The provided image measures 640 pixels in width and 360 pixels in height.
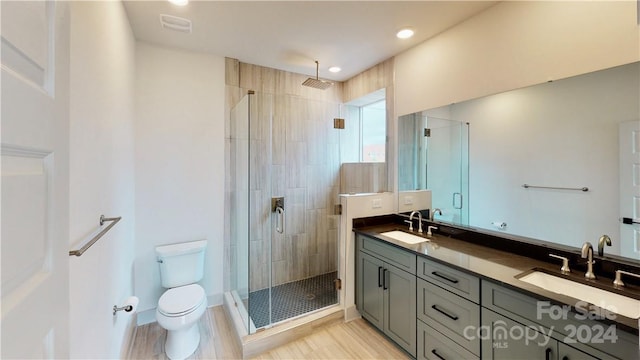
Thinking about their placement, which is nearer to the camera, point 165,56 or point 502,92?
point 502,92

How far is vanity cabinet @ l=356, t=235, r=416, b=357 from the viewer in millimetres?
1963

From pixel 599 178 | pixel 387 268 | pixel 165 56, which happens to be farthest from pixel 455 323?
pixel 165 56

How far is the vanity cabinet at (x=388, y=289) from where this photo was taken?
1963 mm

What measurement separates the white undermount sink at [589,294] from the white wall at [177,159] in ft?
8.94

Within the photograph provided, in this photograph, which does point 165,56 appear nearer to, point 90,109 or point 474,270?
point 90,109

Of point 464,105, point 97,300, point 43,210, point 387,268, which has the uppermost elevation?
point 464,105

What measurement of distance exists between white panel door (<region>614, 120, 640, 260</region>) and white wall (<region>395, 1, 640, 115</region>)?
0.39 m

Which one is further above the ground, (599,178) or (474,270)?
(599,178)

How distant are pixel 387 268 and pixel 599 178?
4.87ft

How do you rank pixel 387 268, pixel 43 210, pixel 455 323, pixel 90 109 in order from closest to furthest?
1. pixel 43 210
2. pixel 90 109
3. pixel 455 323
4. pixel 387 268

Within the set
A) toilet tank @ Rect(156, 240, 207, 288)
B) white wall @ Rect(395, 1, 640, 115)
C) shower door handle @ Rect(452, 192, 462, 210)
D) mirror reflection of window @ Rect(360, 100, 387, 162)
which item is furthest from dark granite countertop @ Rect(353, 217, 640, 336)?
toilet tank @ Rect(156, 240, 207, 288)

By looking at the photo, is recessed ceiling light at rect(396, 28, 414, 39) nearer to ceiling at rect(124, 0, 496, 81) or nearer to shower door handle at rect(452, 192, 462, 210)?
ceiling at rect(124, 0, 496, 81)

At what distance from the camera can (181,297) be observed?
213 cm

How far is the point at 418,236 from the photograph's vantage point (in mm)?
2373
